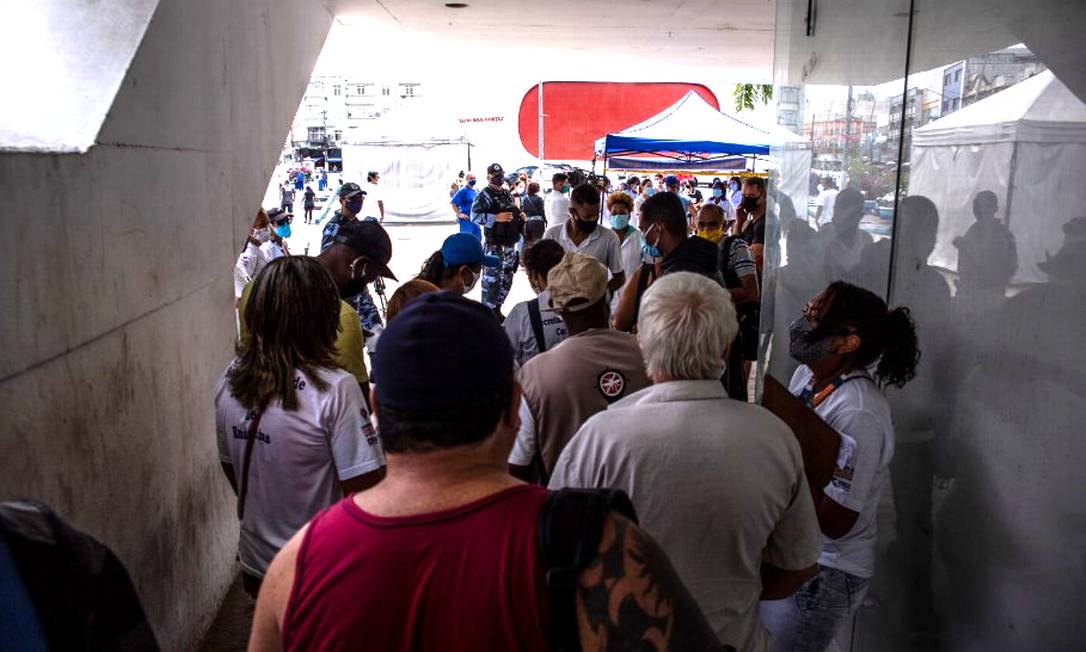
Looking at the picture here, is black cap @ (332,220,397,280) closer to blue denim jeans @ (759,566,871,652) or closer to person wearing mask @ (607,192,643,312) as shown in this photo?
blue denim jeans @ (759,566,871,652)

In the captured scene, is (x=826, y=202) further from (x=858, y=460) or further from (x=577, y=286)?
(x=858, y=460)

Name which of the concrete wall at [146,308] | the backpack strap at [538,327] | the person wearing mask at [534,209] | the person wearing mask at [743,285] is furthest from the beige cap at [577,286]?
the person wearing mask at [534,209]

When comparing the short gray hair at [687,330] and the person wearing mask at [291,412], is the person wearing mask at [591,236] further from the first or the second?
the short gray hair at [687,330]

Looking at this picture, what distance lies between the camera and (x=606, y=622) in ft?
4.35

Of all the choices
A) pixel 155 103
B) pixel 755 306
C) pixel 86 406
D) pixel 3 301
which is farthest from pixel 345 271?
pixel 755 306

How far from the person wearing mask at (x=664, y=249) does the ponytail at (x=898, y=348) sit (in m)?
2.53

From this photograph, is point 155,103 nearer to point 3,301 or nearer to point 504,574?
point 3,301

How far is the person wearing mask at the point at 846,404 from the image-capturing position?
9.76 ft

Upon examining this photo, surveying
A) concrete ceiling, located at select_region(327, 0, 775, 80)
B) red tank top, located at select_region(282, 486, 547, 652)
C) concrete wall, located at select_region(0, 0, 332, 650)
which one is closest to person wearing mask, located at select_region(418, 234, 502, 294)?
concrete wall, located at select_region(0, 0, 332, 650)

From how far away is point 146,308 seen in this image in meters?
3.57

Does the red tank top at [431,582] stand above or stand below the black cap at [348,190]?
below

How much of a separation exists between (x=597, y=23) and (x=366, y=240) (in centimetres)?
649

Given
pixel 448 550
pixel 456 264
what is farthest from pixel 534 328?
pixel 448 550

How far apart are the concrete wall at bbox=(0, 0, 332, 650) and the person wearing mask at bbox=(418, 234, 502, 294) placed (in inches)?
45.7
